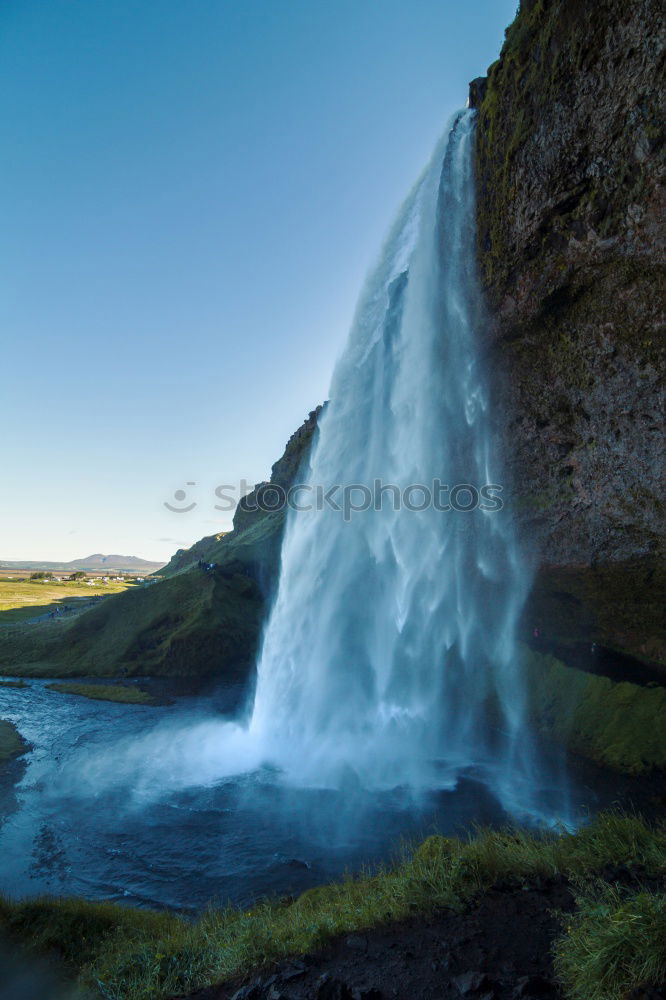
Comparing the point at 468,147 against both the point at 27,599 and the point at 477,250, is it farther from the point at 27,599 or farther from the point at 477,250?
the point at 27,599

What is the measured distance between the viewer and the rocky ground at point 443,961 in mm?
5291

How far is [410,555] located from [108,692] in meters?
24.1

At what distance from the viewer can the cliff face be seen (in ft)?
47.6

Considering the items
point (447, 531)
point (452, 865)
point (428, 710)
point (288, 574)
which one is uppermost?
point (447, 531)

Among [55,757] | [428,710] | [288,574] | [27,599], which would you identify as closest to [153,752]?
[55,757]

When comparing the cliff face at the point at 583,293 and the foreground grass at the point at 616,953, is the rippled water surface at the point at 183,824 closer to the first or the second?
the foreground grass at the point at 616,953

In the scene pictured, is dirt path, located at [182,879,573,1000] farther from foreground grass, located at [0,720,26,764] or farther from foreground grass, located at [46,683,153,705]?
foreground grass, located at [46,683,153,705]

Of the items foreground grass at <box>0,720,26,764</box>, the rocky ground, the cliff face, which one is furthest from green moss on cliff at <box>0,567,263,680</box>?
the rocky ground

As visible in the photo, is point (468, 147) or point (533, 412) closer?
point (533, 412)

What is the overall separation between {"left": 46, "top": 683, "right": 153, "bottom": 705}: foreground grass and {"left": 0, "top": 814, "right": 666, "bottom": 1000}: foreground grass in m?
24.4

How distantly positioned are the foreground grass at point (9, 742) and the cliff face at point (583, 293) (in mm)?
27117

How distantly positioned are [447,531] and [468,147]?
20.0 metres

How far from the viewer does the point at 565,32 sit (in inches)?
623

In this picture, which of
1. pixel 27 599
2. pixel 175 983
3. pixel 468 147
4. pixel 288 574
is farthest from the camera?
pixel 27 599
